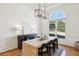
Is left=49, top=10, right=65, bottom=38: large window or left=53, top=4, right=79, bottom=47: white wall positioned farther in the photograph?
left=49, top=10, right=65, bottom=38: large window

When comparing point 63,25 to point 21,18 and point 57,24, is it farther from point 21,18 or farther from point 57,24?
point 21,18

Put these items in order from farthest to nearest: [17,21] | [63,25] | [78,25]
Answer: [17,21] < [63,25] < [78,25]

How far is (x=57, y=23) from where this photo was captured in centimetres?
103

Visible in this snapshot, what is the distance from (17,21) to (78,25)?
1001 mm

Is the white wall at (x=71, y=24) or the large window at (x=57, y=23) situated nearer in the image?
the white wall at (x=71, y=24)

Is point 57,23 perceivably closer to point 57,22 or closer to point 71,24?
point 57,22

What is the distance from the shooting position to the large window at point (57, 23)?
3.41 feet

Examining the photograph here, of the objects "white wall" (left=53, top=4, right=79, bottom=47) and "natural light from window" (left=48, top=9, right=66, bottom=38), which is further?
"natural light from window" (left=48, top=9, right=66, bottom=38)

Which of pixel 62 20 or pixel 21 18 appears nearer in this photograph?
pixel 62 20

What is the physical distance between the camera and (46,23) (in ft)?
3.86

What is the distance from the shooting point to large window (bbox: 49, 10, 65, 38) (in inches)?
40.9

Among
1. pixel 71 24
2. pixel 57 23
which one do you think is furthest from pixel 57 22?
pixel 71 24

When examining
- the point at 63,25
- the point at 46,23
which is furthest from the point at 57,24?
the point at 46,23

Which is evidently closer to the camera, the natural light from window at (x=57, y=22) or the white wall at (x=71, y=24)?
the white wall at (x=71, y=24)
